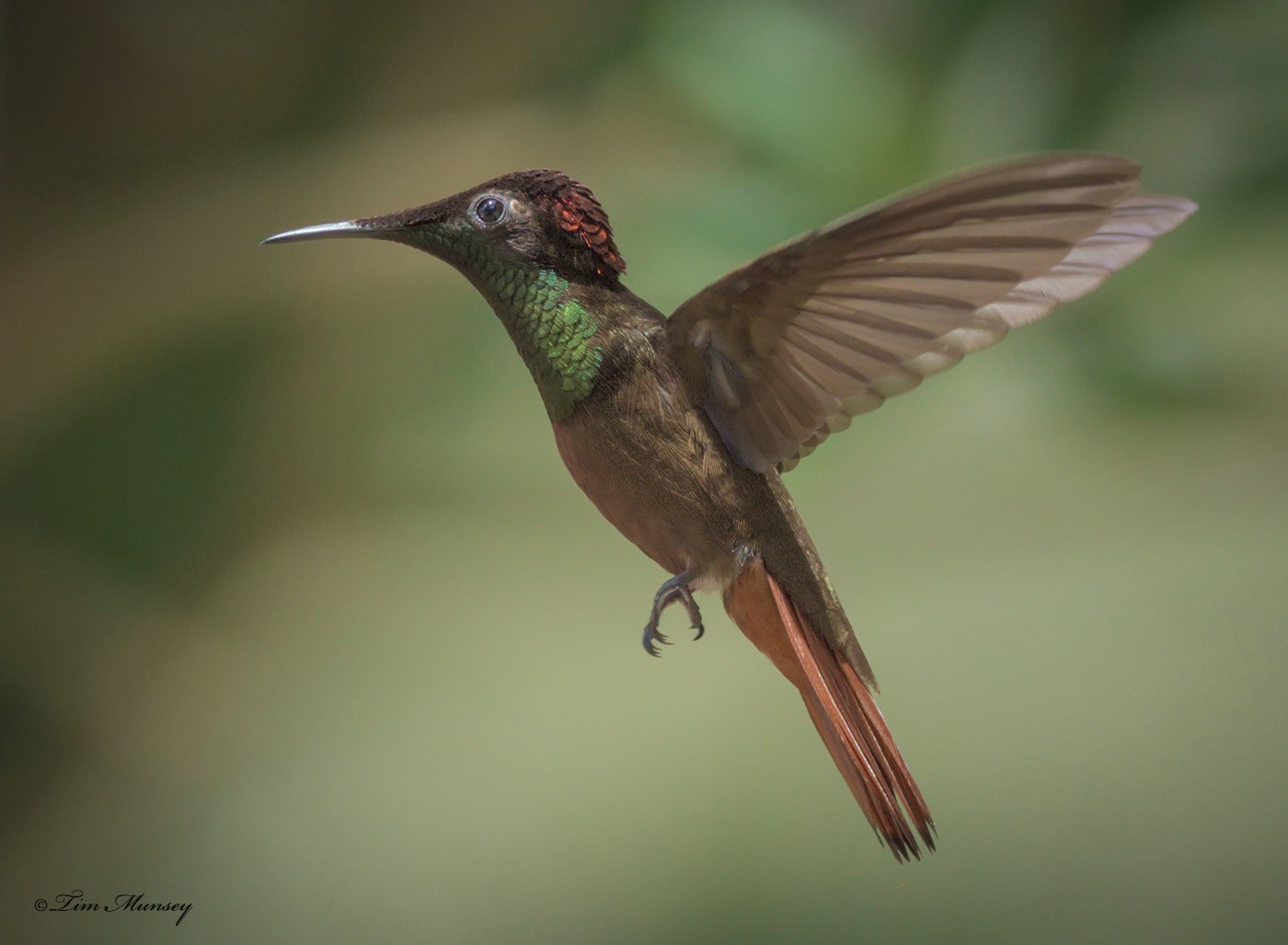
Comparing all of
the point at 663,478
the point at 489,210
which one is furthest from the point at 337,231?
the point at 663,478

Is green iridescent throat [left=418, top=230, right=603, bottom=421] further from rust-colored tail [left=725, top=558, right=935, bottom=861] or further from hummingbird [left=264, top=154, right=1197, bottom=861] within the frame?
rust-colored tail [left=725, top=558, right=935, bottom=861]

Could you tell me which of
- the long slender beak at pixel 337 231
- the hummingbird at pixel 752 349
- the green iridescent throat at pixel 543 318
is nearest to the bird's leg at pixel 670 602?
the hummingbird at pixel 752 349

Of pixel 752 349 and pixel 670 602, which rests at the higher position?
pixel 752 349

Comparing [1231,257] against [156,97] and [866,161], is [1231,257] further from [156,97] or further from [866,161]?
[156,97]

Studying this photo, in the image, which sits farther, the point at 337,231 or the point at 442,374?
the point at 442,374

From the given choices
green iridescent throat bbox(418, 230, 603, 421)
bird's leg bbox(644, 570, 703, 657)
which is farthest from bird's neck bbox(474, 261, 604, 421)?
bird's leg bbox(644, 570, 703, 657)

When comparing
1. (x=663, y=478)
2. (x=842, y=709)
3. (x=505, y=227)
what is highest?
(x=505, y=227)

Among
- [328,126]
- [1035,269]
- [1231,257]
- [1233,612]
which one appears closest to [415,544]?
[328,126]

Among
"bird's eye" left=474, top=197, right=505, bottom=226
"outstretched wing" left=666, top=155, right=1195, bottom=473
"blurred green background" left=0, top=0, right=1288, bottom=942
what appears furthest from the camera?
"blurred green background" left=0, top=0, right=1288, bottom=942

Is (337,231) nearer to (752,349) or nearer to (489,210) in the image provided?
(489,210)
